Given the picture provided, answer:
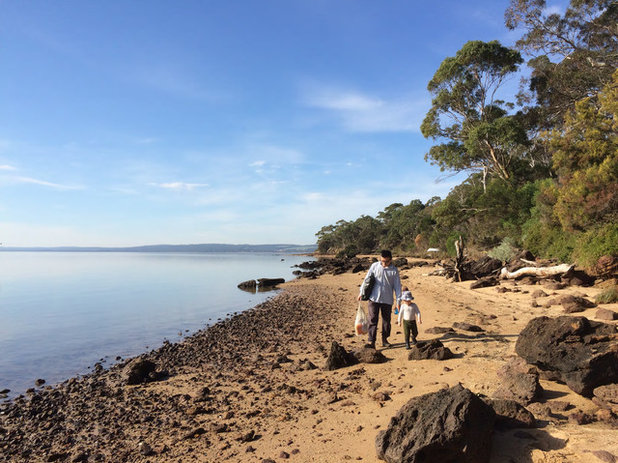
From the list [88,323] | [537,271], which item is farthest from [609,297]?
[88,323]

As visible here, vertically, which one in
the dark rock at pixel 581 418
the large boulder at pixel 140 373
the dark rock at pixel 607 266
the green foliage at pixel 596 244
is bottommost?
the large boulder at pixel 140 373

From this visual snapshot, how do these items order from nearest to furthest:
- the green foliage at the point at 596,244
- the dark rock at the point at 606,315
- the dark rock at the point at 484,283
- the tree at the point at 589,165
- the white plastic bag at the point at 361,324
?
the dark rock at the point at 606,315, the white plastic bag at the point at 361,324, the green foliage at the point at 596,244, the tree at the point at 589,165, the dark rock at the point at 484,283

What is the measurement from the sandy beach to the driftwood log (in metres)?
4.70

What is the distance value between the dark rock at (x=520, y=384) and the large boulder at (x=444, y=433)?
1270 mm

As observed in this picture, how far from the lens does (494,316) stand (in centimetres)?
1053

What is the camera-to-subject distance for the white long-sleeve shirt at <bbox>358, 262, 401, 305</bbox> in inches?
323

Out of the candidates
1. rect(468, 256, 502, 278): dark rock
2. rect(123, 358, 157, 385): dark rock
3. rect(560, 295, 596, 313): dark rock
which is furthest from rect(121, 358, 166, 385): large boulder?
rect(468, 256, 502, 278): dark rock

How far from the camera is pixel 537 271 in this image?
1550 cm

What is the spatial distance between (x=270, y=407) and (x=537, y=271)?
46.3 ft

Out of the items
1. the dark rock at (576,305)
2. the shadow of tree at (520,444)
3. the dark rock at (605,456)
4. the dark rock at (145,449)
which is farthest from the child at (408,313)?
the dark rock at (145,449)

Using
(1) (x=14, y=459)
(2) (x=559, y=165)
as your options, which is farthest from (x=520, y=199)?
(1) (x=14, y=459)

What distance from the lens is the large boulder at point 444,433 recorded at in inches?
134

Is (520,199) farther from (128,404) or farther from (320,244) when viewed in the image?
(320,244)

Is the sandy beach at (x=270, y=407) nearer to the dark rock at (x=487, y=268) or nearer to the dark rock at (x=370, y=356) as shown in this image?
the dark rock at (x=370, y=356)
